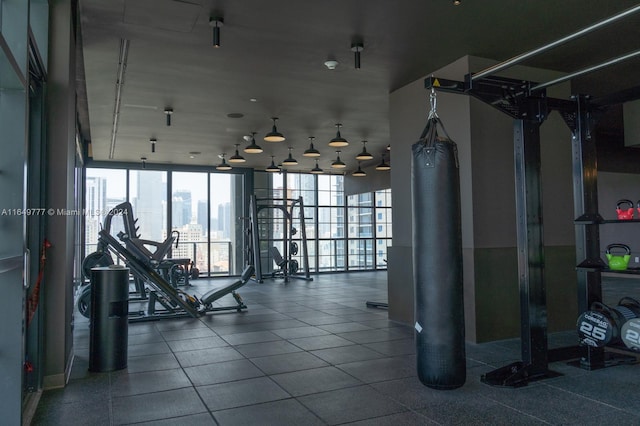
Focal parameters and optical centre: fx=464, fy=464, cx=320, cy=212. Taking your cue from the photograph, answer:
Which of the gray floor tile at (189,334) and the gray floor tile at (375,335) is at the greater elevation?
the gray floor tile at (375,335)

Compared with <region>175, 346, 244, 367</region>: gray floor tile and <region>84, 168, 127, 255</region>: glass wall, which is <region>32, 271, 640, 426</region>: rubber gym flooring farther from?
<region>84, 168, 127, 255</region>: glass wall

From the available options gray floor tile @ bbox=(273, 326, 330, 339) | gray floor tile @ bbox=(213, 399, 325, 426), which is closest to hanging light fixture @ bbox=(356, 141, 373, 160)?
gray floor tile @ bbox=(273, 326, 330, 339)

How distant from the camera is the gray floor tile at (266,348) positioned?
179 inches

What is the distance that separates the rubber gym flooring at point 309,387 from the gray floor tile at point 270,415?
1 centimetres

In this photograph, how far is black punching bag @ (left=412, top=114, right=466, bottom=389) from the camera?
3.33 meters

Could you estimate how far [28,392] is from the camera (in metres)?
3.22

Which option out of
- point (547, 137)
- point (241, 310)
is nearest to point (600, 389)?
point (547, 137)

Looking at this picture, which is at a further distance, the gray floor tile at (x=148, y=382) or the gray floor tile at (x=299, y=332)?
the gray floor tile at (x=299, y=332)

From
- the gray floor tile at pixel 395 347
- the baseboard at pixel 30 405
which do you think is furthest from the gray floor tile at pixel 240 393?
the gray floor tile at pixel 395 347

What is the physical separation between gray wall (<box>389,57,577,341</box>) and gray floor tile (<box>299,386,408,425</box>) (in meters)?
1.98

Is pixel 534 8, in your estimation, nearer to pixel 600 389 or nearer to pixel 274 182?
pixel 600 389

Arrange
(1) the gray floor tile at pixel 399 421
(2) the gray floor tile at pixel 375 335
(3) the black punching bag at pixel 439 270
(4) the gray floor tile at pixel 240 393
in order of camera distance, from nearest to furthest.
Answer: (1) the gray floor tile at pixel 399 421 < (4) the gray floor tile at pixel 240 393 < (3) the black punching bag at pixel 439 270 < (2) the gray floor tile at pixel 375 335

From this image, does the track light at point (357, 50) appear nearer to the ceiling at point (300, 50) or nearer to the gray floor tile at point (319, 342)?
the ceiling at point (300, 50)

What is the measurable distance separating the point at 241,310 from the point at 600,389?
16.4ft
